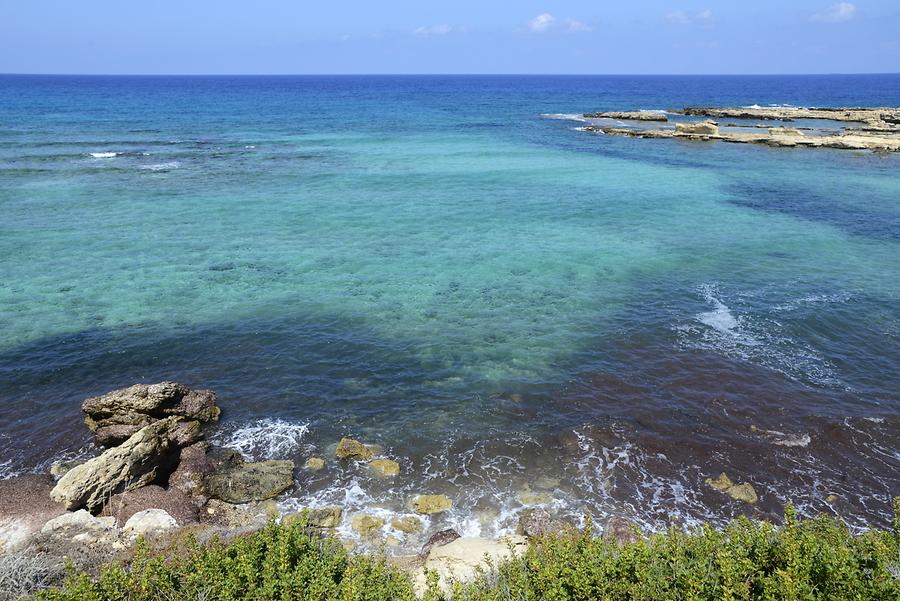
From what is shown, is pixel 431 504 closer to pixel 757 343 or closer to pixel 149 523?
pixel 149 523

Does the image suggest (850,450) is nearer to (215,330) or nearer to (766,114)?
(215,330)

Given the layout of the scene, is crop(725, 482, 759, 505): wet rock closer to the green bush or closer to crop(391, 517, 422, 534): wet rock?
the green bush

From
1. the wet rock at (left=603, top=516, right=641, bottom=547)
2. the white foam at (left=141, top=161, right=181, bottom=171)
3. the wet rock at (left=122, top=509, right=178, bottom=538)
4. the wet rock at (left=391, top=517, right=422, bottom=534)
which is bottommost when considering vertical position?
the wet rock at (left=391, top=517, right=422, bottom=534)

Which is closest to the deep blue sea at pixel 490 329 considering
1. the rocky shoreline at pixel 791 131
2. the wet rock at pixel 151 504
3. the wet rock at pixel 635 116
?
the wet rock at pixel 151 504

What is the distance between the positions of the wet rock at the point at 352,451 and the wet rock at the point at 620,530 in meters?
7.96

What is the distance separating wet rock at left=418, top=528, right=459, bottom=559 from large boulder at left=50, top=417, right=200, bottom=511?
8919 millimetres

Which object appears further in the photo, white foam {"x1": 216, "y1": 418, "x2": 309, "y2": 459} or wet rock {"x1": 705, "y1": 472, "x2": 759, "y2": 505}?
white foam {"x1": 216, "y1": 418, "x2": 309, "y2": 459}

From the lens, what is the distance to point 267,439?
2111cm

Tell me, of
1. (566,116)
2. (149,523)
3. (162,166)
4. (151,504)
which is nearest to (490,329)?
(151,504)

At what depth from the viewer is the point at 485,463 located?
786 inches

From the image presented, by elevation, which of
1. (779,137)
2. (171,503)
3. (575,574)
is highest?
(779,137)

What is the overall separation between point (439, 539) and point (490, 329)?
43.1 feet

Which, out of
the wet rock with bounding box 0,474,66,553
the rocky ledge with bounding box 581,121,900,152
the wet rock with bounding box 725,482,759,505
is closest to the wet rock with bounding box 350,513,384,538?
the wet rock with bounding box 0,474,66,553

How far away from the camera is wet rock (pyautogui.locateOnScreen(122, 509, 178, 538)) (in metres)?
15.7
